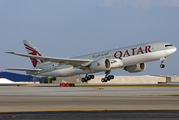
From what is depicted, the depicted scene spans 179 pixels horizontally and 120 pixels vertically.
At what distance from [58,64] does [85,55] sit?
6933 mm

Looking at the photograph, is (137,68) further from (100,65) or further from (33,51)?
(33,51)

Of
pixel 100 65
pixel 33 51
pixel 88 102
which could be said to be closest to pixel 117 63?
pixel 100 65

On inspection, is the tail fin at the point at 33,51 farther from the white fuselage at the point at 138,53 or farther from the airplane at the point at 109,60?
the white fuselage at the point at 138,53

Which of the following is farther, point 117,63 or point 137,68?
point 137,68

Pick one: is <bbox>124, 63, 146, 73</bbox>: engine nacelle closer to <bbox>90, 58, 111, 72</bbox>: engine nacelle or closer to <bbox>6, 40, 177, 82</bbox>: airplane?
Answer: <bbox>6, 40, 177, 82</bbox>: airplane

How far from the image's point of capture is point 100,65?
5500 cm

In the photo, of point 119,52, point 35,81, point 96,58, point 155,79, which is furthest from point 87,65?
point 155,79

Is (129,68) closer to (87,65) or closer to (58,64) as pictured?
(87,65)

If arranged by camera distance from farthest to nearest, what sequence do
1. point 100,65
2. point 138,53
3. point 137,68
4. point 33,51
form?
point 33,51
point 137,68
point 100,65
point 138,53

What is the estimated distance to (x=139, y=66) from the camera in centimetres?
6156

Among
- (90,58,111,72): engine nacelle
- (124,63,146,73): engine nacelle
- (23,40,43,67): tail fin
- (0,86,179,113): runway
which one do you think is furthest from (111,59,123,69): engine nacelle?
(0,86,179,113): runway

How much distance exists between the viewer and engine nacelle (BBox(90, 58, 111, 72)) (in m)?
54.9

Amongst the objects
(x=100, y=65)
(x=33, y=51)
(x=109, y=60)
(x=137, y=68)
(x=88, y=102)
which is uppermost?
(x=33, y=51)

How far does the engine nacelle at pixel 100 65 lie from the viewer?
180 ft
